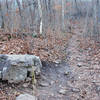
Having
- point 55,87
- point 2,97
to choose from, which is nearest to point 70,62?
point 55,87

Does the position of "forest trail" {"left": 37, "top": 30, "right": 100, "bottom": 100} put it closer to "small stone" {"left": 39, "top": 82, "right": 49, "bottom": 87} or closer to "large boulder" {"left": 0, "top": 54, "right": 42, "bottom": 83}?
"small stone" {"left": 39, "top": 82, "right": 49, "bottom": 87}

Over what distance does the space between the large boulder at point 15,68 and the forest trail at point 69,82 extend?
0.47 m

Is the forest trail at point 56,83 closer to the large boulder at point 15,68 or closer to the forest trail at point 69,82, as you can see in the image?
the forest trail at point 69,82

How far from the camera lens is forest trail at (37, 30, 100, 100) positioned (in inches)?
124

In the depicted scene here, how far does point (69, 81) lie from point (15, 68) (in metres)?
1.44

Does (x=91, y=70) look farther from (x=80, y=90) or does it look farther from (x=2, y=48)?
(x=2, y=48)

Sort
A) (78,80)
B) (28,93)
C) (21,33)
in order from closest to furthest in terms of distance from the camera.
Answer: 1. (28,93)
2. (78,80)
3. (21,33)

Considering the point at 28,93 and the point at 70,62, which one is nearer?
the point at 28,93

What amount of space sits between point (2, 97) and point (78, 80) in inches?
77.6

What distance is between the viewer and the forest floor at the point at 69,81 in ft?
10.3

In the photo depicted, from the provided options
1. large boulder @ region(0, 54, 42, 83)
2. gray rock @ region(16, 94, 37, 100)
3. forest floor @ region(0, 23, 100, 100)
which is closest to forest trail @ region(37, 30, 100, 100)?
forest floor @ region(0, 23, 100, 100)

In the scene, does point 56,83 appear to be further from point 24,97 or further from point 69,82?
point 24,97

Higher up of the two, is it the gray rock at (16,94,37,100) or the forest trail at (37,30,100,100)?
the gray rock at (16,94,37,100)

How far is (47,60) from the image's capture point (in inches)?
191
